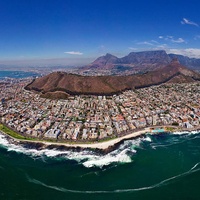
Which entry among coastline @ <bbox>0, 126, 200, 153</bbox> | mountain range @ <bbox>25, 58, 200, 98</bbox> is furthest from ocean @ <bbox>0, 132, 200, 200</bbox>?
mountain range @ <bbox>25, 58, 200, 98</bbox>

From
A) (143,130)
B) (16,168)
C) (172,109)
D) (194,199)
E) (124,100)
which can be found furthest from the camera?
(124,100)

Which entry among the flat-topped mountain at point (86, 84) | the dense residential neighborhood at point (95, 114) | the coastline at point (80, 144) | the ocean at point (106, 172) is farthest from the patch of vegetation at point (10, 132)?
the flat-topped mountain at point (86, 84)

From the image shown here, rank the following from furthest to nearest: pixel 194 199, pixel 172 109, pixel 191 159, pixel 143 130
Result: pixel 172 109 → pixel 143 130 → pixel 191 159 → pixel 194 199

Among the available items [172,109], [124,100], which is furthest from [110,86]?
[172,109]

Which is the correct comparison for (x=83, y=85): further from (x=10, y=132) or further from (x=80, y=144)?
(x=80, y=144)

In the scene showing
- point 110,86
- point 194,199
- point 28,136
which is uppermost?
point 110,86

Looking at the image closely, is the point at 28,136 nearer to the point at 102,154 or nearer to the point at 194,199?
the point at 102,154
